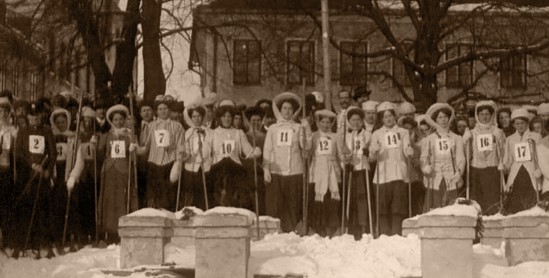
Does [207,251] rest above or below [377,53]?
below

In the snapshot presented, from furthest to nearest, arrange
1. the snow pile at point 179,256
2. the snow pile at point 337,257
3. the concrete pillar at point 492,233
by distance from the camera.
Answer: the concrete pillar at point 492,233
the snow pile at point 179,256
the snow pile at point 337,257

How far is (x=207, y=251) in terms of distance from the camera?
14.1m

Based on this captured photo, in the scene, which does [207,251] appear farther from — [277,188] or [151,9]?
[151,9]

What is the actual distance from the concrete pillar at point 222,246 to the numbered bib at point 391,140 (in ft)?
14.2

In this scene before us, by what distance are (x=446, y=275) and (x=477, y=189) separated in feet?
14.7

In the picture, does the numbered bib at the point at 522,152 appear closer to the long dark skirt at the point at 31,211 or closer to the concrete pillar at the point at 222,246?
the concrete pillar at the point at 222,246

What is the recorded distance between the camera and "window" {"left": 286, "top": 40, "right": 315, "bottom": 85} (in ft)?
115

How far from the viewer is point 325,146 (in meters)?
18.2

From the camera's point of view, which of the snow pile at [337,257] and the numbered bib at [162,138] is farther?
the numbered bib at [162,138]

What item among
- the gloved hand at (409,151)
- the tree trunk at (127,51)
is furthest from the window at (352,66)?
the gloved hand at (409,151)

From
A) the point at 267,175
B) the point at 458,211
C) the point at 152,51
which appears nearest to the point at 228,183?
the point at 267,175

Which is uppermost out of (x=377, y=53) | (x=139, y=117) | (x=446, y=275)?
(x=377, y=53)

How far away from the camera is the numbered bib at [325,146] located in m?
18.2

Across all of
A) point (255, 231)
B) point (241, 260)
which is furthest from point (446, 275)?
point (255, 231)
